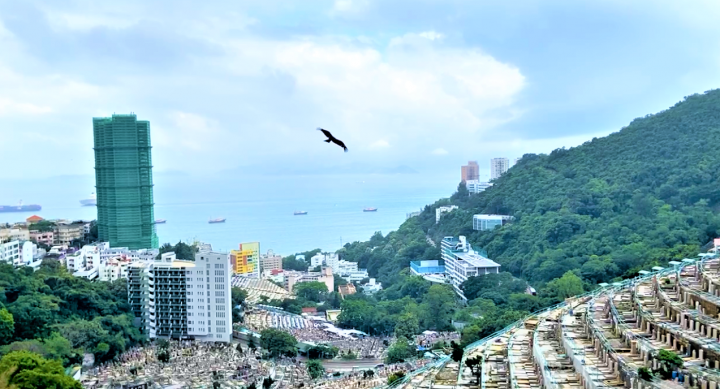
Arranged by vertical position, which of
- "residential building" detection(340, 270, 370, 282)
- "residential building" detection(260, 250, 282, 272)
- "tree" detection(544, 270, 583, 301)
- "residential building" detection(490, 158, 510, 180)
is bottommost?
"residential building" detection(340, 270, 370, 282)

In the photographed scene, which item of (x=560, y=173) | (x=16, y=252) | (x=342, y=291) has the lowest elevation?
(x=342, y=291)

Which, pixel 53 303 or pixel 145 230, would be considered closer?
pixel 53 303

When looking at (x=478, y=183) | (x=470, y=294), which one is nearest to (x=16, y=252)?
(x=470, y=294)

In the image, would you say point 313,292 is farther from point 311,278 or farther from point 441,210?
point 441,210

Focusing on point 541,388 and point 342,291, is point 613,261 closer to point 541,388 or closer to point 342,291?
point 342,291

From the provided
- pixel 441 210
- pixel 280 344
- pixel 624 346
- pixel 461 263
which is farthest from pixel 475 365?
pixel 441 210

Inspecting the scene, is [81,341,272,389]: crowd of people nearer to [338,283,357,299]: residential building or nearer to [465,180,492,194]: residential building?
[338,283,357,299]: residential building

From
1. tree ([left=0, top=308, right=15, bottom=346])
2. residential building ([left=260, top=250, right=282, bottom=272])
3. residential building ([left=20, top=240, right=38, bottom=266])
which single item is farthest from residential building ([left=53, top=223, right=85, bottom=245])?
tree ([left=0, top=308, right=15, bottom=346])
